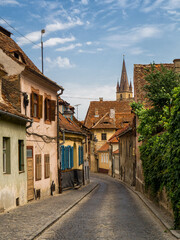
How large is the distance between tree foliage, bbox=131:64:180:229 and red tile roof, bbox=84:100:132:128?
49.7 meters

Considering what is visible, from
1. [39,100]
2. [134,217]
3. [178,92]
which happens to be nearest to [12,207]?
[134,217]

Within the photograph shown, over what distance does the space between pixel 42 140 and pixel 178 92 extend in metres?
12.1

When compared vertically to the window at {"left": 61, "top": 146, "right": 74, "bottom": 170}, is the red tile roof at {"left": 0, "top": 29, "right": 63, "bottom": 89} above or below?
above

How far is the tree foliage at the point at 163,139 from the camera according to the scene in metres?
10.3

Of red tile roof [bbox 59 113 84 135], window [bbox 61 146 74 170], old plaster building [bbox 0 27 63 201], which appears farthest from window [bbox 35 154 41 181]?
red tile roof [bbox 59 113 84 135]

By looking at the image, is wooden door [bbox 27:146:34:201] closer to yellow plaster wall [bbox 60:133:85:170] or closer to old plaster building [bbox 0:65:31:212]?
old plaster building [bbox 0:65:31:212]

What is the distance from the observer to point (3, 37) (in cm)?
2055

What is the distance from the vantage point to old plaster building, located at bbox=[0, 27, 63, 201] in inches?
698

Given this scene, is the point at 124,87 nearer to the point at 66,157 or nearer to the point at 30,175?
the point at 66,157

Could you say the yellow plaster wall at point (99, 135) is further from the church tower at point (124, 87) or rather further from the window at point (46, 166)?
the church tower at point (124, 87)

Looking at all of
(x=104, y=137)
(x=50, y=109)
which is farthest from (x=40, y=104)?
(x=104, y=137)

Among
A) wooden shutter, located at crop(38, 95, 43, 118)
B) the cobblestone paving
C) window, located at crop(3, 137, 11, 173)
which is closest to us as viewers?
the cobblestone paving

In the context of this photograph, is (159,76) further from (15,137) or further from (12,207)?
(12,207)

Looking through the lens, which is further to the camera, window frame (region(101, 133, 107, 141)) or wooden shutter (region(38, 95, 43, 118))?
window frame (region(101, 133, 107, 141))
